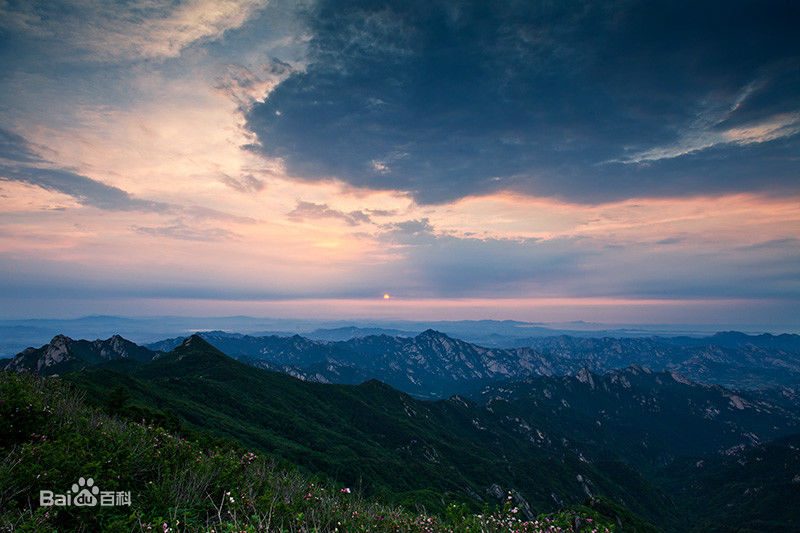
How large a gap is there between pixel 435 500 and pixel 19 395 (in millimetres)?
139795

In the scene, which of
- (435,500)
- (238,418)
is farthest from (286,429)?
(435,500)

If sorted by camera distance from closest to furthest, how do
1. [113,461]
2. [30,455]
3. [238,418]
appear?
[30,455] < [113,461] < [238,418]

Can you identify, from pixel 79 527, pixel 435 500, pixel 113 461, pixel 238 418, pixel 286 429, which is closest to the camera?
pixel 79 527

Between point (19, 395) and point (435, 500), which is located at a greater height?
point (19, 395)

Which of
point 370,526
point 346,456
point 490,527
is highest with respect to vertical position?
point 370,526

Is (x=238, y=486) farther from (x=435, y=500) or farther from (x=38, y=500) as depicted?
(x=435, y=500)

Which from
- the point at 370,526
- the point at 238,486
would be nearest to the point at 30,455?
the point at 238,486

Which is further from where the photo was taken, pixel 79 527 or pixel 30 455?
pixel 30 455

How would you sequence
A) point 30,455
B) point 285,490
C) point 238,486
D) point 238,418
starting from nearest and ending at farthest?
point 30,455
point 238,486
point 285,490
point 238,418

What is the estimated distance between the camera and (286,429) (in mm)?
187375

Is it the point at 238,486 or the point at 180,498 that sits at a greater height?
the point at 180,498

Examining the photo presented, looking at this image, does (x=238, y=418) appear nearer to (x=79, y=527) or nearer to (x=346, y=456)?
(x=346, y=456)

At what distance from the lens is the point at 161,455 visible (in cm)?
1816

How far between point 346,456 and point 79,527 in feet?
626
